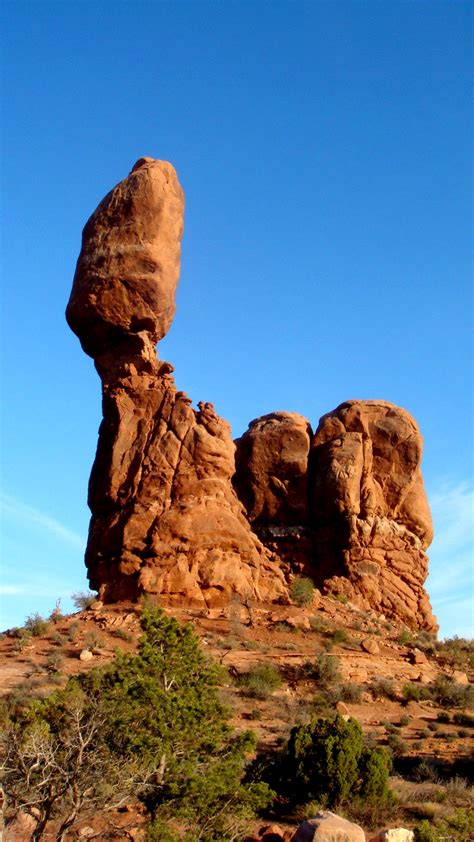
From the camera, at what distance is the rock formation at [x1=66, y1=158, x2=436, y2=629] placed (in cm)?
2777

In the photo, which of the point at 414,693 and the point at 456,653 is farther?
the point at 456,653

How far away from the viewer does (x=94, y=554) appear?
29.4 m

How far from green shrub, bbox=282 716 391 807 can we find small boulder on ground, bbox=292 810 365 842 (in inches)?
138

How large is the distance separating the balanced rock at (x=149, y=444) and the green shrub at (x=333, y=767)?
1047 cm

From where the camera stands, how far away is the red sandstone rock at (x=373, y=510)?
32.0 meters

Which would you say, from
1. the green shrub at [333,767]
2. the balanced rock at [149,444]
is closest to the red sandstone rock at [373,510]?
the balanced rock at [149,444]

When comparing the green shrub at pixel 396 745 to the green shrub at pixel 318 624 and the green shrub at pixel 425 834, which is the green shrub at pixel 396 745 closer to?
the green shrub at pixel 425 834

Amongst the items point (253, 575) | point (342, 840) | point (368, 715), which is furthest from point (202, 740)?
point (253, 575)

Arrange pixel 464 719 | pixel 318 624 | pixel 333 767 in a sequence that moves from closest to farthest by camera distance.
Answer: pixel 333 767
pixel 464 719
pixel 318 624

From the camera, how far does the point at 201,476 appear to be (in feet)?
95.2

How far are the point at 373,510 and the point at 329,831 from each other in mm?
21871

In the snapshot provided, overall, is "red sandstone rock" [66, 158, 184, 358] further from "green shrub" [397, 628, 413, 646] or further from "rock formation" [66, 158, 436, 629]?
"green shrub" [397, 628, 413, 646]

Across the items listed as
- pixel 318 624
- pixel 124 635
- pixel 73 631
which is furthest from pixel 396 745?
pixel 73 631

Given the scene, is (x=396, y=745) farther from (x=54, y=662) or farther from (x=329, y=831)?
(x=54, y=662)
